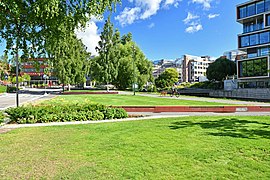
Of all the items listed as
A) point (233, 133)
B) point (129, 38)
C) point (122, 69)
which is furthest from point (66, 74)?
point (233, 133)

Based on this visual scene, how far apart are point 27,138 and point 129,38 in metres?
65.3

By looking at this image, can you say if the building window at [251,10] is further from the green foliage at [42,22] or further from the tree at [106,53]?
the green foliage at [42,22]

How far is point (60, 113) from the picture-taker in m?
12.5

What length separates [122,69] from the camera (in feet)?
184

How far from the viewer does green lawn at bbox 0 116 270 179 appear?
4.71 m

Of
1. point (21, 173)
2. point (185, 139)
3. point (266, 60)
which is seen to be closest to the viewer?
point (21, 173)

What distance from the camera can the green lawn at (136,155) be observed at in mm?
4714

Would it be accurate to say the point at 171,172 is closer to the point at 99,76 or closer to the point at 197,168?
the point at 197,168

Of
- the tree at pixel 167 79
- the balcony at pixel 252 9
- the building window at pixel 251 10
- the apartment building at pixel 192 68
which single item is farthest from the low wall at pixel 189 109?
the apartment building at pixel 192 68

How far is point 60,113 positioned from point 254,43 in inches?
1920

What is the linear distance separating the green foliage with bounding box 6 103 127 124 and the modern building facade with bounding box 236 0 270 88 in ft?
137

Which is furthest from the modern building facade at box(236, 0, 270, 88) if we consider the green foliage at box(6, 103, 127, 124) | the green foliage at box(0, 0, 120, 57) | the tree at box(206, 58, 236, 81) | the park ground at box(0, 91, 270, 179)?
the green foliage at box(0, 0, 120, 57)

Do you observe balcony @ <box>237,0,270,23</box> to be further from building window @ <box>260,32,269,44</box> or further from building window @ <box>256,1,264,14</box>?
building window @ <box>260,32,269,44</box>

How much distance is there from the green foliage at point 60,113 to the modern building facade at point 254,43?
4167cm
